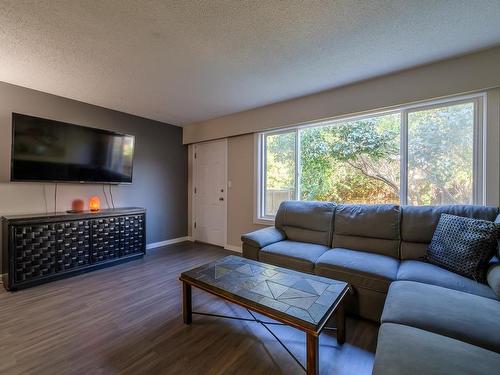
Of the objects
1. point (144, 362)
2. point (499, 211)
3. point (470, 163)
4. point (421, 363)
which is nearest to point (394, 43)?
point (470, 163)

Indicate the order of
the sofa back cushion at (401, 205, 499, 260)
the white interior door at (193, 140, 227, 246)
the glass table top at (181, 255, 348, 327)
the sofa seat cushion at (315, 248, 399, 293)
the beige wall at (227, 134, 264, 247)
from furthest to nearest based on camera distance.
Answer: the white interior door at (193, 140, 227, 246) < the beige wall at (227, 134, 264, 247) < the sofa back cushion at (401, 205, 499, 260) < the sofa seat cushion at (315, 248, 399, 293) < the glass table top at (181, 255, 348, 327)

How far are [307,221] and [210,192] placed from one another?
7.30 feet

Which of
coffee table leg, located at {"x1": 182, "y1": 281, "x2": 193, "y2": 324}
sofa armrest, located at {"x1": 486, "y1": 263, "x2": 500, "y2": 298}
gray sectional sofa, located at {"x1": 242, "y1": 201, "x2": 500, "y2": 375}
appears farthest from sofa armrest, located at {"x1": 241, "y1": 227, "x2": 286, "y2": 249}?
sofa armrest, located at {"x1": 486, "y1": 263, "x2": 500, "y2": 298}

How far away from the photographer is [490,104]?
2.09 m

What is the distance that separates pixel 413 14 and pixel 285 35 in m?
0.92

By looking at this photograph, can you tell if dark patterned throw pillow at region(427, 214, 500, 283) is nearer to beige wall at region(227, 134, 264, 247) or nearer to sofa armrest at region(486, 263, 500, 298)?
sofa armrest at region(486, 263, 500, 298)

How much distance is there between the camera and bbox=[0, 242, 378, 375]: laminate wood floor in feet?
4.66

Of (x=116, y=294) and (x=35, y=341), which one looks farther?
(x=116, y=294)

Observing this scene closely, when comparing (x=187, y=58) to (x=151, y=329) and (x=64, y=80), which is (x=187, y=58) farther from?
(x=151, y=329)

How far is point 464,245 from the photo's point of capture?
5.68ft

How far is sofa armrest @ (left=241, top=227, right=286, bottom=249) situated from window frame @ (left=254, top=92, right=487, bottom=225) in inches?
24.6

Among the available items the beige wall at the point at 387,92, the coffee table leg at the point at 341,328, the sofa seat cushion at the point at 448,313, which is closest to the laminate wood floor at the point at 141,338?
the coffee table leg at the point at 341,328

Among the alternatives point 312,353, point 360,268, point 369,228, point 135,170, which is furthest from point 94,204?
point 369,228

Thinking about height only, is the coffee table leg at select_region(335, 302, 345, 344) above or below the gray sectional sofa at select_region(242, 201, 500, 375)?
below
